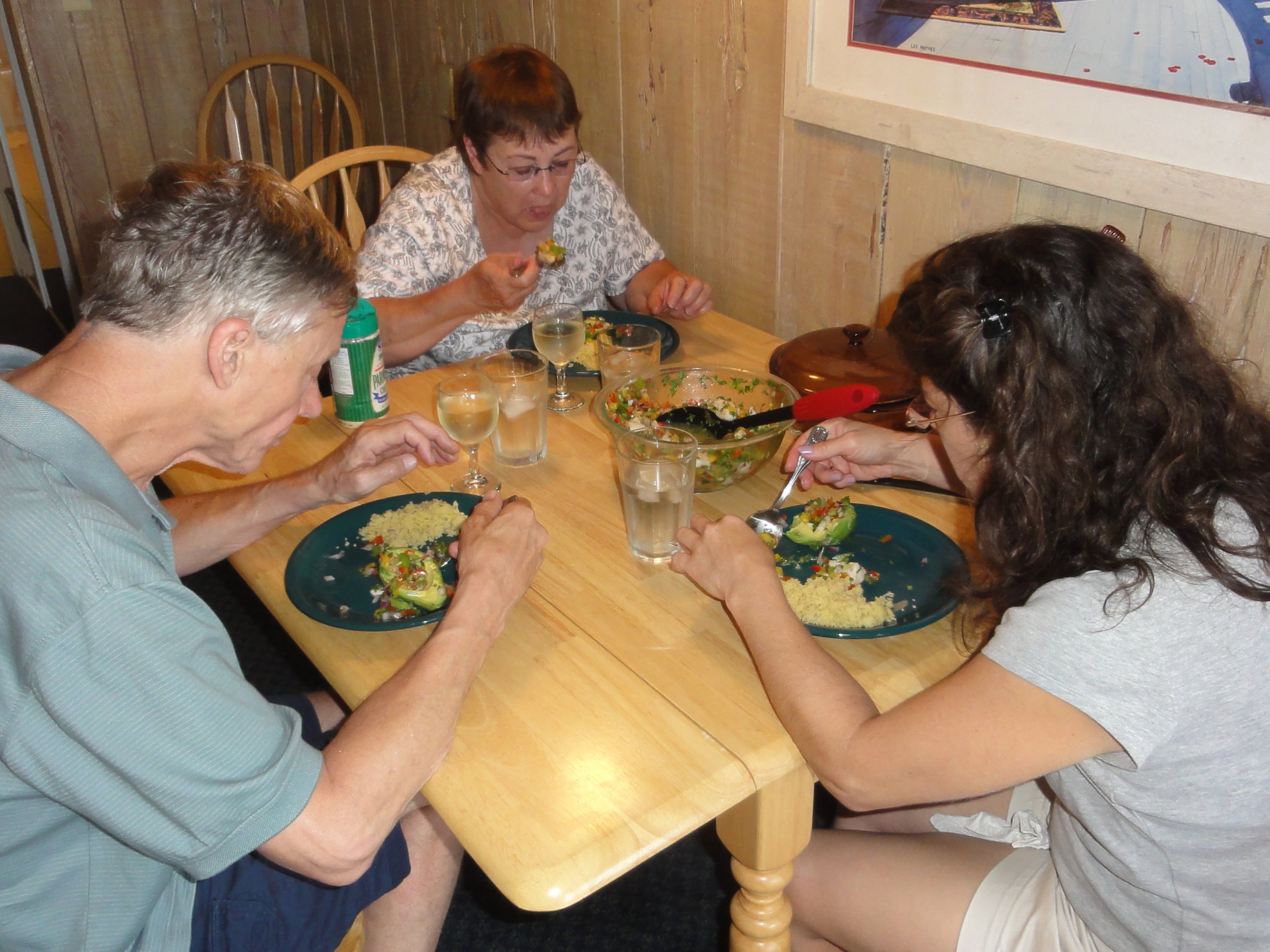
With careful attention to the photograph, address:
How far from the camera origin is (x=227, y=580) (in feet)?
9.50

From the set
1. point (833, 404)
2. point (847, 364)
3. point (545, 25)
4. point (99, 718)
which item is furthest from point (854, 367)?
point (545, 25)

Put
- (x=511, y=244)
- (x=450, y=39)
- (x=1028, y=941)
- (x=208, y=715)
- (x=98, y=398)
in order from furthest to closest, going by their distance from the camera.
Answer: (x=450, y=39), (x=511, y=244), (x=1028, y=941), (x=98, y=398), (x=208, y=715)

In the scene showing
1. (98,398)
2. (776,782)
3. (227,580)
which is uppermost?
(98,398)

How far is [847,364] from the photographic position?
169 centimetres

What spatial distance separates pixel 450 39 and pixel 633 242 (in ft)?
4.10

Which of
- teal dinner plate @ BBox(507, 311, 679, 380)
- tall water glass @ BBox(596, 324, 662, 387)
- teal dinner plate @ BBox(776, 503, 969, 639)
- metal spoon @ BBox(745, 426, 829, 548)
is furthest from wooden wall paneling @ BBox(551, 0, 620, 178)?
teal dinner plate @ BBox(776, 503, 969, 639)

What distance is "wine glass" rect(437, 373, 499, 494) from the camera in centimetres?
149

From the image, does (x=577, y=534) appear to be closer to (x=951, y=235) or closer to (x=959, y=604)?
(x=959, y=604)

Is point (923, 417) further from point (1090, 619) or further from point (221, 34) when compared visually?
point (221, 34)

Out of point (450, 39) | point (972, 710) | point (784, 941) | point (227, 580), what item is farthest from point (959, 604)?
point (450, 39)

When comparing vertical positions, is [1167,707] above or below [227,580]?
above

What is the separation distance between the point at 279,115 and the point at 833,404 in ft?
9.59

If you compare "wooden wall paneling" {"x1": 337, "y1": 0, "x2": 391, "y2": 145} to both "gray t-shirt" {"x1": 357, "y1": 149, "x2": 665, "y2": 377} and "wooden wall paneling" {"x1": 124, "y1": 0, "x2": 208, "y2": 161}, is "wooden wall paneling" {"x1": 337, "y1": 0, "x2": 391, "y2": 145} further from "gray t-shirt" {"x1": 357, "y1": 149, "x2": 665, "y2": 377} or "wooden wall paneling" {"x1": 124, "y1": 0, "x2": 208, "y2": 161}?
"gray t-shirt" {"x1": 357, "y1": 149, "x2": 665, "y2": 377}

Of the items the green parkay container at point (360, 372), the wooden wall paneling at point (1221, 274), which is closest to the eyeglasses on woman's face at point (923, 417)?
the wooden wall paneling at point (1221, 274)
